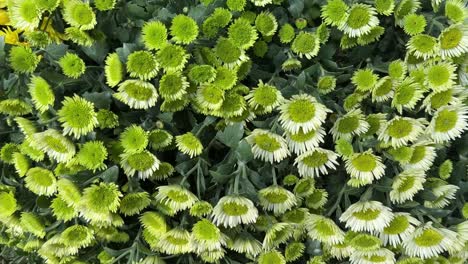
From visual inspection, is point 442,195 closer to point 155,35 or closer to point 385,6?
point 385,6

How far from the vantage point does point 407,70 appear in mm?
1491

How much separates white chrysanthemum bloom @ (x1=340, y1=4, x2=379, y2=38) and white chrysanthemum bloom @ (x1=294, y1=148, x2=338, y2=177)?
0.33 metres

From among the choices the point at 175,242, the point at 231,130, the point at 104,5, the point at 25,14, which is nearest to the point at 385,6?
the point at 231,130

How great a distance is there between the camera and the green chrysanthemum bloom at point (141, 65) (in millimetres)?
1307

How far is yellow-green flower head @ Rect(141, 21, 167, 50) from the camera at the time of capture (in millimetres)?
1324

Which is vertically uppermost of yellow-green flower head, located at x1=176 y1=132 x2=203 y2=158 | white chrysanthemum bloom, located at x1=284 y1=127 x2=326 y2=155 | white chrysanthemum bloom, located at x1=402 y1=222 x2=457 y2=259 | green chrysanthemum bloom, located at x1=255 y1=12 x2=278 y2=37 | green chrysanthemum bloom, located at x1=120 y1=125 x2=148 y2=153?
green chrysanthemum bloom, located at x1=255 y1=12 x2=278 y2=37

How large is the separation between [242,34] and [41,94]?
54cm

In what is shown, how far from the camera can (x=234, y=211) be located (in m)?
1.32

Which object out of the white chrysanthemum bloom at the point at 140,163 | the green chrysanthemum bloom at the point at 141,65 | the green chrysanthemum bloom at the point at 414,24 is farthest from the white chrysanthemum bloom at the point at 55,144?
the green chrysanthemum bloom at the point at 414,24

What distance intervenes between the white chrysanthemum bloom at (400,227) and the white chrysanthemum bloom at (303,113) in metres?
0.34

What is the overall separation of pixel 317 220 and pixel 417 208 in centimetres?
29

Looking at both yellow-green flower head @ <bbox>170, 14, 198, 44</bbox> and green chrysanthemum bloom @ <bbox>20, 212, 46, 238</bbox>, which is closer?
yellow-green flower head @ <bbox>170, 14, 198, 44</bbox>

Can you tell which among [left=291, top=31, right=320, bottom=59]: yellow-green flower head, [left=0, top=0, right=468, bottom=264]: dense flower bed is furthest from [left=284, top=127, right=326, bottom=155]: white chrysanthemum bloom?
[left=291, top=31, right=320, bottom=59]: yellow-green flower head

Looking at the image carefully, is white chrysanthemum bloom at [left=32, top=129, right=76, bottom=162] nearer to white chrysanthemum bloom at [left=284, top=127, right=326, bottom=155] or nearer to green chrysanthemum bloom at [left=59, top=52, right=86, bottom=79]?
green chrysanthemum bloom at [left=59, top=52, right=86, bottom=79]
